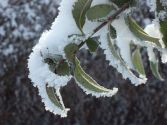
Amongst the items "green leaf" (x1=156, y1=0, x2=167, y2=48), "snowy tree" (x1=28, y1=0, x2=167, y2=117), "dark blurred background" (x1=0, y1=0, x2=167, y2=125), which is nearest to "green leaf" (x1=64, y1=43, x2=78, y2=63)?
"snowy tree" (x1=28, y1=0, x2=167, y2=117)

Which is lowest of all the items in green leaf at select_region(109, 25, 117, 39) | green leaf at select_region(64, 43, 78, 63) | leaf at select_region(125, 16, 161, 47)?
leaf at select_region(125, 16, 161, 47)

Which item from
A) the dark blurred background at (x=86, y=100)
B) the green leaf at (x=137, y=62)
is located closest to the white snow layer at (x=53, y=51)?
the green leaf at (x=137, y=62)

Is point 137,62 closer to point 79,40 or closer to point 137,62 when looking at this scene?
point 137,62

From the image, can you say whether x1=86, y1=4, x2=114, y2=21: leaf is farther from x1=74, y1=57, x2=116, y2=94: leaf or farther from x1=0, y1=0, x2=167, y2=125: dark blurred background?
x1=0, y1=0, x2=167, y2=125: dark blurred background

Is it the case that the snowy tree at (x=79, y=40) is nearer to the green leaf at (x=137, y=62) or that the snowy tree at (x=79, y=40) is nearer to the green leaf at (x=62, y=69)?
the green leaf at (x=62, y=69)

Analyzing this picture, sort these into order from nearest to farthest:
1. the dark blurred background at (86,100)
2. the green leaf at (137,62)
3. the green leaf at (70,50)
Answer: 1. the green leaf at (70,50)
2. the green leaf at (137,62)
3. the dark blurred background at (86,100)

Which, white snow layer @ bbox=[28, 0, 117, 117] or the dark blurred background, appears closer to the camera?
white snow layer @ bbox=[28, 0, 117, 117]

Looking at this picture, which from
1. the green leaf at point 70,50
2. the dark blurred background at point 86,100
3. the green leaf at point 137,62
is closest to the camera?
the green leaf at point 70,50

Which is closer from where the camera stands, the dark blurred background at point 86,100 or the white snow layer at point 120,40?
the white snow layer at point 120,40

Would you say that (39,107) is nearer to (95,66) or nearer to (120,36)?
(95,66)
